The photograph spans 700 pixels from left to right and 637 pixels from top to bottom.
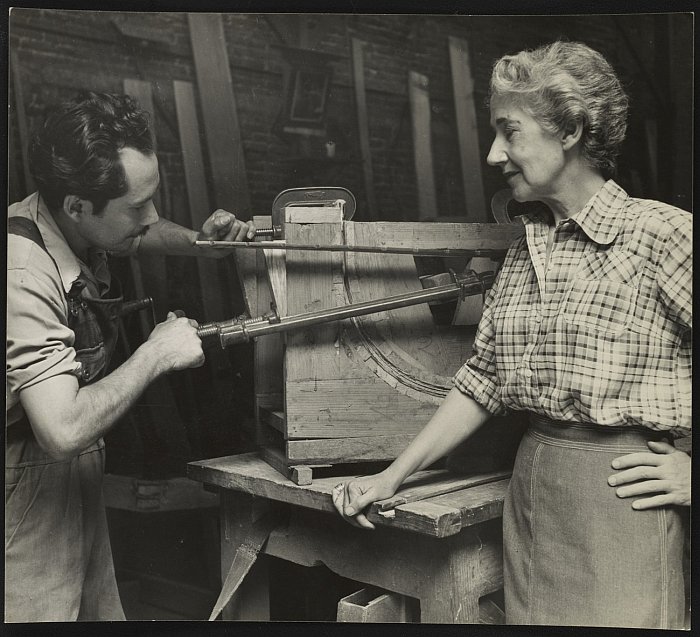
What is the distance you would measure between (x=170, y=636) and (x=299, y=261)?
96cm

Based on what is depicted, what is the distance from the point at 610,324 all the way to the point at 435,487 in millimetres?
528

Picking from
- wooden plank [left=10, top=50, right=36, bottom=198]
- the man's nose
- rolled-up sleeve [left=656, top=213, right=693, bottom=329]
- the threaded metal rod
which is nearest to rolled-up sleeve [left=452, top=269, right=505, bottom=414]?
the threaded metal rod

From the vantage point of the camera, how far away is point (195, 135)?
1926 mm

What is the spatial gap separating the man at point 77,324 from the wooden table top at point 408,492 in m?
0.28

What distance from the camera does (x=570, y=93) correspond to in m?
1.59

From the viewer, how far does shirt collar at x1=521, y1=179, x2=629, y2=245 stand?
5.22 ft

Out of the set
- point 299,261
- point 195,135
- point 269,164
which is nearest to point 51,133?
point 195,135

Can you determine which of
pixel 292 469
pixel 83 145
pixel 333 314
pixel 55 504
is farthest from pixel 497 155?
pixel 55 504

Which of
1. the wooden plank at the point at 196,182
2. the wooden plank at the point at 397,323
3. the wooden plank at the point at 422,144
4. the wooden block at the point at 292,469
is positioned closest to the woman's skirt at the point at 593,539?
the wooden plank at the point at 397,323

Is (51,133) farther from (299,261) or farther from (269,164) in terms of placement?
(299,261)

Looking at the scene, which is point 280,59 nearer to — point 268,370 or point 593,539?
point 268,370

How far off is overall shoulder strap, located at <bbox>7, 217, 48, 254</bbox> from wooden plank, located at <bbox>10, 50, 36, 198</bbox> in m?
0.07

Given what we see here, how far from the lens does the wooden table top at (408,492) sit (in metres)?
1.61

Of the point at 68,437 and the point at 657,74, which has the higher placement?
the point at 657,74
